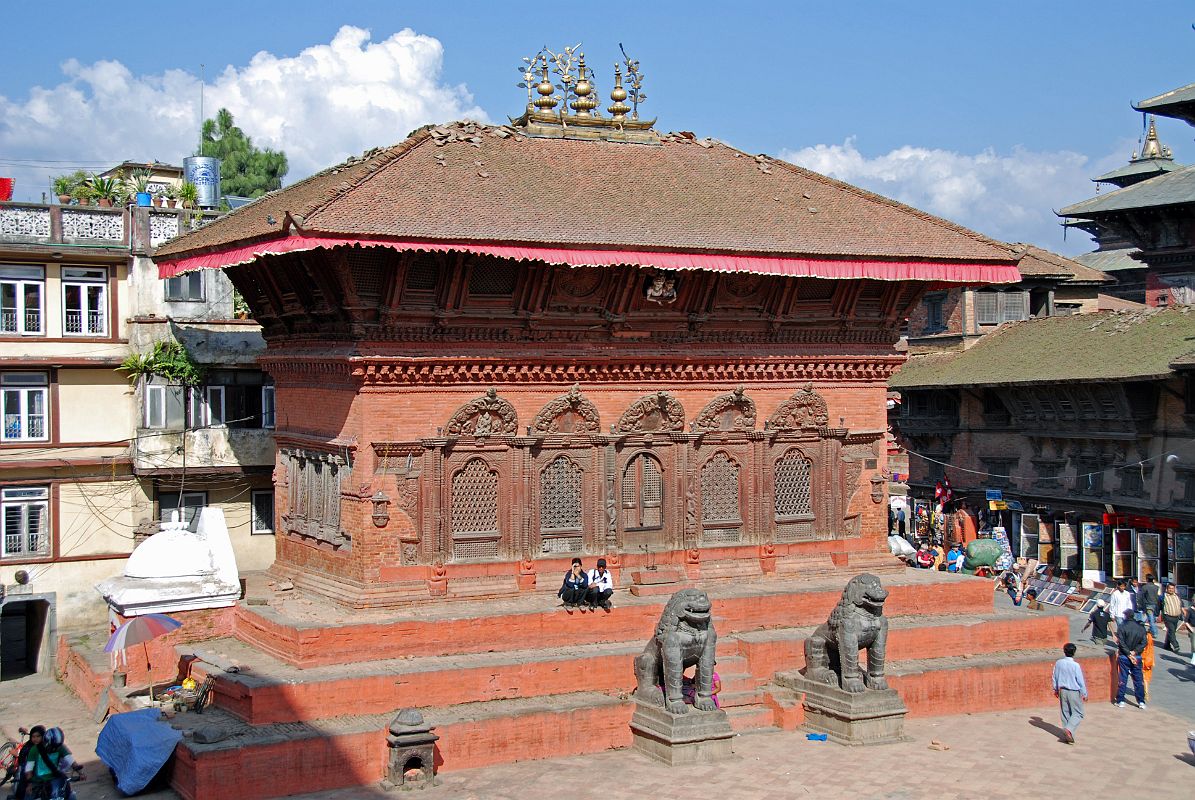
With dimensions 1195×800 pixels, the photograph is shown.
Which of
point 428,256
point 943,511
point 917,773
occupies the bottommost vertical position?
point 917,773

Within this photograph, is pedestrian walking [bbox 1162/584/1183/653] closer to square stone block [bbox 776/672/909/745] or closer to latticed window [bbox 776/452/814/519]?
latticed window [bbox 776/452/814/519]

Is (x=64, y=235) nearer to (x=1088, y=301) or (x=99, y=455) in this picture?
(x=99, y=455)

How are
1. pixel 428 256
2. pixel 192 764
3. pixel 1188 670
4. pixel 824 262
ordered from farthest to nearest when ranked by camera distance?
1. pixel 1188 670
2. pixel 824 262
3. pixel 428 256
4. pixel 192 764

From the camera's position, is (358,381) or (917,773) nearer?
(917,773)

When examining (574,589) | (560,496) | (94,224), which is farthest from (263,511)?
(574,589)

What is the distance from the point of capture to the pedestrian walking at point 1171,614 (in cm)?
2436

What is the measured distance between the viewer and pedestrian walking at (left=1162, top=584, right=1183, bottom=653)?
24.4 meters

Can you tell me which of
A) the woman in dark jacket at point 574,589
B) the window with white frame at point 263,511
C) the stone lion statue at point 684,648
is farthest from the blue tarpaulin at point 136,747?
the window with white frame at point 263,511

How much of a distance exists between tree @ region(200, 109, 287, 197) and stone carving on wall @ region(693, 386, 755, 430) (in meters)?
33.4

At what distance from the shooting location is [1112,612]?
2353cm

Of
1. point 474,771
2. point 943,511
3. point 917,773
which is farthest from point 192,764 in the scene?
point 943,511

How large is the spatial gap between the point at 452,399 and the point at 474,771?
18.3ft

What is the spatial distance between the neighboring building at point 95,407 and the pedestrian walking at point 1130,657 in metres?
15.9

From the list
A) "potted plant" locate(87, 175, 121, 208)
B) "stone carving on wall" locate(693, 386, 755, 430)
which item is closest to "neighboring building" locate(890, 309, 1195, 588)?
"stone carving on wall" locate(693, 386, 755, 430)
